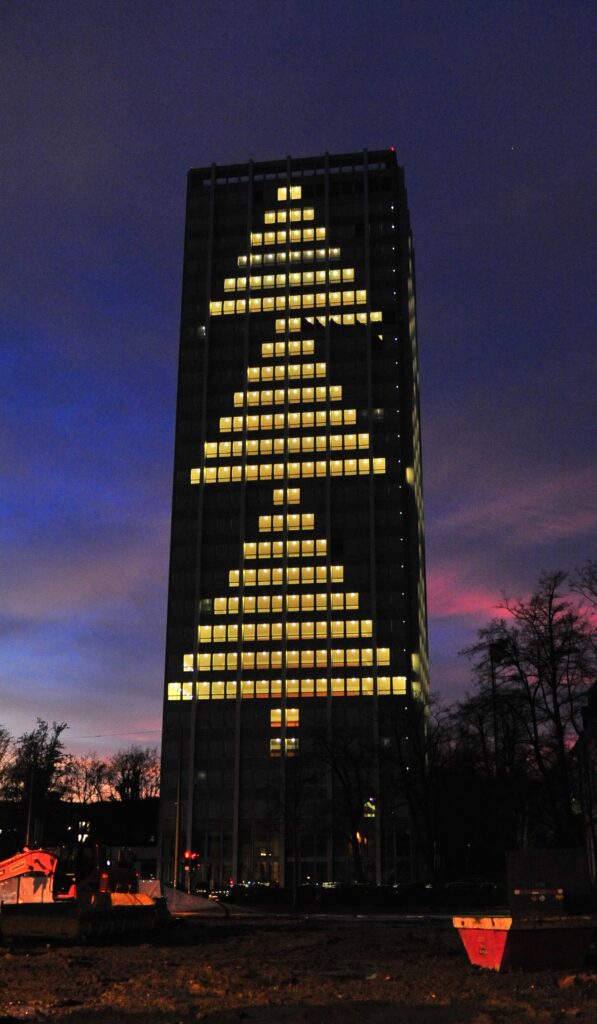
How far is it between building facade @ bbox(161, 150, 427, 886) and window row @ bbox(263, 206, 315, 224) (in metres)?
0.27

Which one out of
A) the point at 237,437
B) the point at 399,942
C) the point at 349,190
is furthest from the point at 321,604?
the point at 399,942

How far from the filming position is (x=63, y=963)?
24.5 m

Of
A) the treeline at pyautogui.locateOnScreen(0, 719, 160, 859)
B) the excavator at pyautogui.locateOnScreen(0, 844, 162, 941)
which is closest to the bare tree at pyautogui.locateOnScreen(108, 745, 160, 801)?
the treeline at pyautogui.locateOnScreen(0, 719, 160, 859)

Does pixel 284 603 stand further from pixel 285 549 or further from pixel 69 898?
pixel 69 898

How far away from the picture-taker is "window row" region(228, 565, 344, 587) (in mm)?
142250

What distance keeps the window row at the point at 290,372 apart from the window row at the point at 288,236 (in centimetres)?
2093

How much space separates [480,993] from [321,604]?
124219 mm

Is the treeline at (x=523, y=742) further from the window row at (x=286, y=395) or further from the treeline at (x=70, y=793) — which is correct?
the window row at (x=286, y=395)

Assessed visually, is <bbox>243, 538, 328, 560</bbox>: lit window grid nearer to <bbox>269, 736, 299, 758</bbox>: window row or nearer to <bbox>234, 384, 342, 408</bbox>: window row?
<bbox>234, 384, 342, 408</bbox>: window row

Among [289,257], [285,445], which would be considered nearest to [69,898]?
Answer: [285,445]

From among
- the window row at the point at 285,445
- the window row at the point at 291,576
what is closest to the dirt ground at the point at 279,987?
the window row at the point at 291,576

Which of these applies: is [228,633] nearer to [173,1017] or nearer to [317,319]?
[317,319]

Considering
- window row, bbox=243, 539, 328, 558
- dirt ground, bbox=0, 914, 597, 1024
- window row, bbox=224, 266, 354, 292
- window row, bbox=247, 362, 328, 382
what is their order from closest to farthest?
dirt ground, bbox=0, 914, 597, 1024 < window row, bbox=243, 539, 328, 558 < window row, bbox=247, 362, 328, 382 < window row, bbox=224, 266, 354, 292

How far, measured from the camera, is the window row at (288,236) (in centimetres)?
16012
